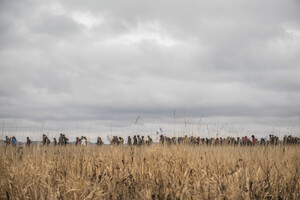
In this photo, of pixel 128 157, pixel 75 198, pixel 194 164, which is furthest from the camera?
pixel 128 157

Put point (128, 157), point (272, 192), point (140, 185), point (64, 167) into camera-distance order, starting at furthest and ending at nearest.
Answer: point (128, 157), point (64, 167), point (140, 185), point (272, 192)

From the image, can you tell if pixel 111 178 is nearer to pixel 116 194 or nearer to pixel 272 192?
pixel 116 194

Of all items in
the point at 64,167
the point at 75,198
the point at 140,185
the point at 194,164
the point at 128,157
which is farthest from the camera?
the point at 128,157

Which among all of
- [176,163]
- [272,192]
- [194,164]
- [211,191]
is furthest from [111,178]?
[272,192]

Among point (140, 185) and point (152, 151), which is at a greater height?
point (152, 151)

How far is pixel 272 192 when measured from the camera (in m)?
4.53

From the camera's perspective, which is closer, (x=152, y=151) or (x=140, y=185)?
(x=140, y=185)

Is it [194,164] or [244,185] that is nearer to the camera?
[244,185]

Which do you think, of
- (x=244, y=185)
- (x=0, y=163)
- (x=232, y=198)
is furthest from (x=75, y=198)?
(x=0, y=163)

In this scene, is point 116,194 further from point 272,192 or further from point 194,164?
point 272,192

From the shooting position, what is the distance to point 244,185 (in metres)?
4.69

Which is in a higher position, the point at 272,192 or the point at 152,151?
the point at 152,151

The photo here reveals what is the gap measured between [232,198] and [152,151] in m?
3.01

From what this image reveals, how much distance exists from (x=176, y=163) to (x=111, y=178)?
1.40m
